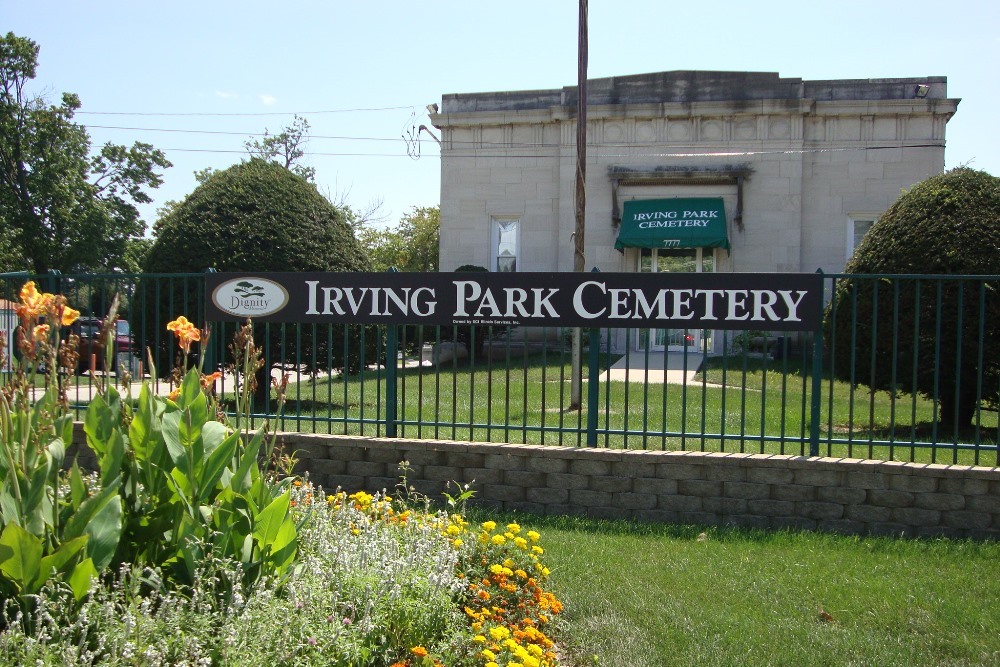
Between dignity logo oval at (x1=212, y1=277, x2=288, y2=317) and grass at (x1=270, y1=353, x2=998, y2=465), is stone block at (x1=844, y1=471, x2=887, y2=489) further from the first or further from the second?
dignity logo oval at (x1=212, y1=277, x2=288, y2=317)

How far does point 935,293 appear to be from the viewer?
855 centimetres

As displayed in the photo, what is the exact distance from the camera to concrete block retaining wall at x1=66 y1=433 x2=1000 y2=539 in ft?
20.7

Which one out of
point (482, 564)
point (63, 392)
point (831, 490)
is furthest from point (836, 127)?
point (63, 392)

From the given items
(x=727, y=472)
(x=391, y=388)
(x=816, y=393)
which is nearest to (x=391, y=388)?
(x=391, y=388)

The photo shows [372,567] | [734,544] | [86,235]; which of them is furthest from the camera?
[86,235]

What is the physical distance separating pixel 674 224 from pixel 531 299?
13939 mm

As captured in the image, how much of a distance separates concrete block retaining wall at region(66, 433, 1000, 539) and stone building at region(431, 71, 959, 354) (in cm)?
1395

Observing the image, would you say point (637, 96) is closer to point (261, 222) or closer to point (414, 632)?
point (261, 222)

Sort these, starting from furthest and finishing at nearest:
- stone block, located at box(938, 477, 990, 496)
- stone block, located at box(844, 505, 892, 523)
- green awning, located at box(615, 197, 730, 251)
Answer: green awning, located at box(615, 197, 730, 251) < stone block, located at box(844, 505, 892, 523) < stone block, located at box(938, 477, 990, 496)

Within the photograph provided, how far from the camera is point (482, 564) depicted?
495cm

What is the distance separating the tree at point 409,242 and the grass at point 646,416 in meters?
24.2

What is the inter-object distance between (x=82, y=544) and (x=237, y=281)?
470 centimetres

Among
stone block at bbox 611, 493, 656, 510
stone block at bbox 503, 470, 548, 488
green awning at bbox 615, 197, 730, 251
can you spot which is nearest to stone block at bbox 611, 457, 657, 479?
stone block at bbox 611, 493, 656, 510

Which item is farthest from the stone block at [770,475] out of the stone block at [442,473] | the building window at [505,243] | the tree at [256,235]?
the building window at [505,243]
